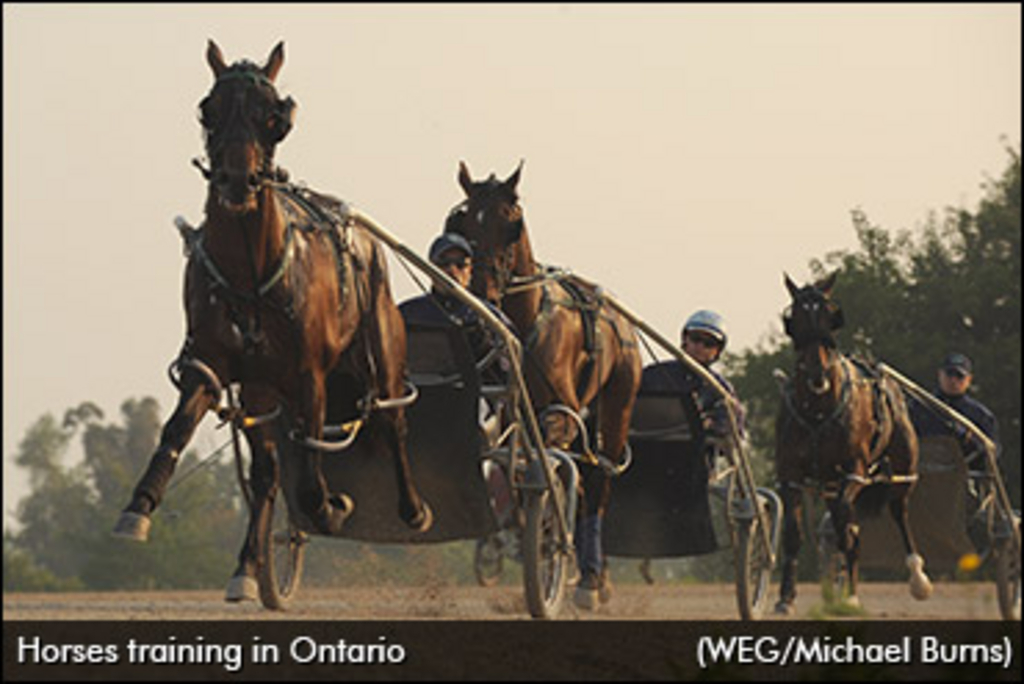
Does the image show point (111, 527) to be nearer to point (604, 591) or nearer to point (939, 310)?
point (939, 310)

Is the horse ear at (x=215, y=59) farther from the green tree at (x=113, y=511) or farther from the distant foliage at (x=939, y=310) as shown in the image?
the green tree at (x=113, y=511)

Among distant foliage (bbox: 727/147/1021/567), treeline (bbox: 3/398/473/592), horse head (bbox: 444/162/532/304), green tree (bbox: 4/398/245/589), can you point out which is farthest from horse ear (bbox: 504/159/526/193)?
green tree (bbox: 4/398/245/589)

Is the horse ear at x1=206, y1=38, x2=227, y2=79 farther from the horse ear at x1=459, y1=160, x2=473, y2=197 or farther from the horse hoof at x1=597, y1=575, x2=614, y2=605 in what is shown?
the horse hoof at x1=597, y1=575, x2=614, y2=605

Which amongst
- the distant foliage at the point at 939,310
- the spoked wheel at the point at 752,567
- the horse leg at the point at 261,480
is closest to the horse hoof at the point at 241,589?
the horse leg at the point at 261,480

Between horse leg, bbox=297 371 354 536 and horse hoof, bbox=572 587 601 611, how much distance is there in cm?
292

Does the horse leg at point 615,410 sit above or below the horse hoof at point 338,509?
above

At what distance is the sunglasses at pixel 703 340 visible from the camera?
16469 millimetres

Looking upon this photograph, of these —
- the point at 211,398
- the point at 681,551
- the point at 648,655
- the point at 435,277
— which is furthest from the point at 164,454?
the point at 681,551

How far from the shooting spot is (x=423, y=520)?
1166cm

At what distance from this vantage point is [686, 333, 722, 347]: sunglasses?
16469 mm

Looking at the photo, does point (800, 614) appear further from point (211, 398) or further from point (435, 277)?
point (211, 398)

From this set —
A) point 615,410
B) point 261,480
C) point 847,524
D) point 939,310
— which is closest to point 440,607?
point 615,410

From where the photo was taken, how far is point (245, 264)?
33.0ft

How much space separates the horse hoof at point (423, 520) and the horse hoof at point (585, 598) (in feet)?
8.42
